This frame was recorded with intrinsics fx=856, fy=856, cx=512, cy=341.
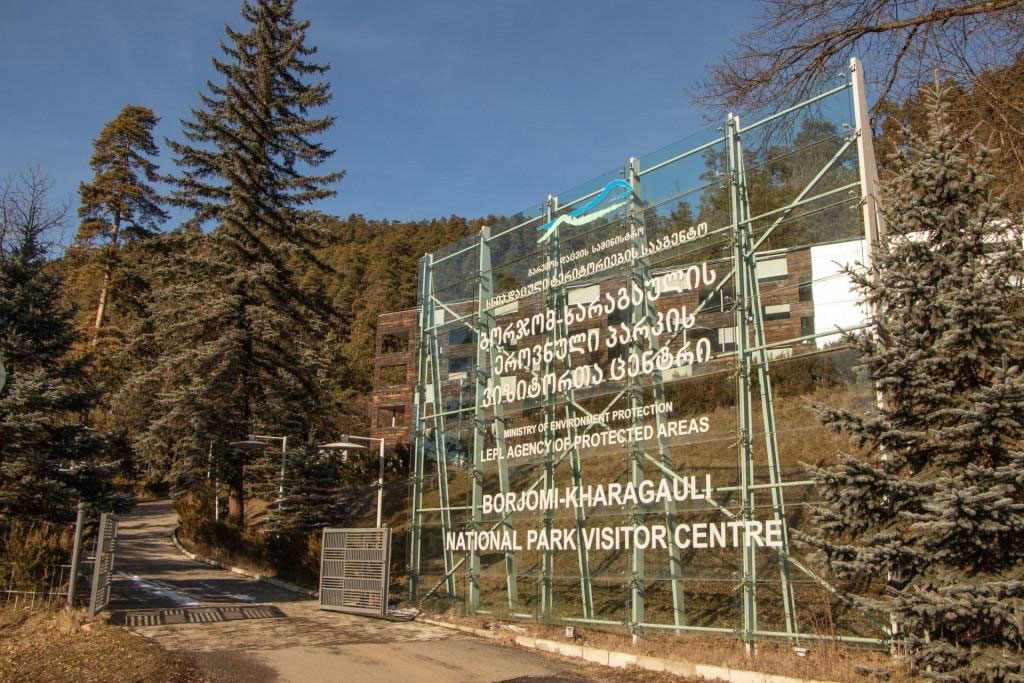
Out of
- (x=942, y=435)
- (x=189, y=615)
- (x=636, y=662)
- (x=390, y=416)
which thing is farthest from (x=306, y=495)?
(x=390, y=416)

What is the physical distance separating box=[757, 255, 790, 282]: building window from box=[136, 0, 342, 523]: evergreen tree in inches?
→ 818

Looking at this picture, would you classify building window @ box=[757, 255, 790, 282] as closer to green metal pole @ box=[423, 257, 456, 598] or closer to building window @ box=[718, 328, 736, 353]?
building window @ box=[718, 328, 736, 353]

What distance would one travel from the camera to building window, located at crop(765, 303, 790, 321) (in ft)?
35.3

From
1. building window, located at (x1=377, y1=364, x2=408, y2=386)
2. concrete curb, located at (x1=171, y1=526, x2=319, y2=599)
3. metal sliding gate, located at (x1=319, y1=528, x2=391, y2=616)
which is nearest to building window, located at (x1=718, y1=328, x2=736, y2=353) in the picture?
metal sliding gate, located at (x1=319, y1=528, x2=391, y2=616)

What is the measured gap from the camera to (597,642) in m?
12.1

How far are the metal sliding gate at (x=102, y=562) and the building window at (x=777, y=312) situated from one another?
10.4 meters

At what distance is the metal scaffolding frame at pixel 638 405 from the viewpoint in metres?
10.3

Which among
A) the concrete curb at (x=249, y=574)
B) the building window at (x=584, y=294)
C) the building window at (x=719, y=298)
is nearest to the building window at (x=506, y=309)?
the building window at (x=584, y=294)

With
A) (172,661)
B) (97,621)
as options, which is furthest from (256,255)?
(172,661)

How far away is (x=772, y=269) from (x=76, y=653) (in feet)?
33.4

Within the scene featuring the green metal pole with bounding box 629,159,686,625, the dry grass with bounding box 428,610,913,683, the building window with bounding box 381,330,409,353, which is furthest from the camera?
the building window with bounding box 381,330,409,353

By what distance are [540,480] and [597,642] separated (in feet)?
10.5

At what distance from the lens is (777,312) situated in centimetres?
1090

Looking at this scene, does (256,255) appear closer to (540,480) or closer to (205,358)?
(205,358)
